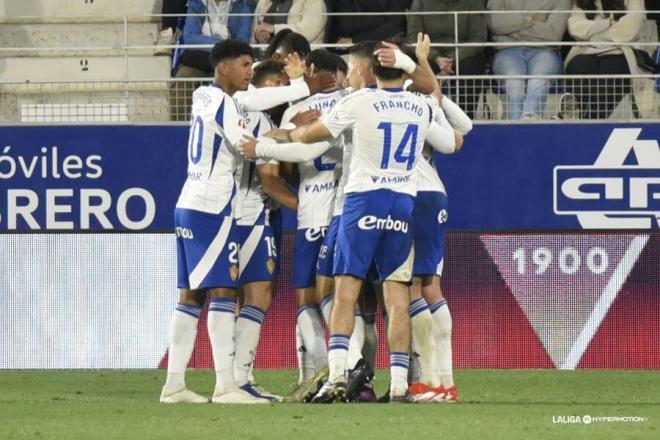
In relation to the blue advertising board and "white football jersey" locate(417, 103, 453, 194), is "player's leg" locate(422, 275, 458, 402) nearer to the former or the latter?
"white football jersey" locate(417, 103, 453, 194)

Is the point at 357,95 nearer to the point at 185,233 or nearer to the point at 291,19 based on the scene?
the point at 185,233

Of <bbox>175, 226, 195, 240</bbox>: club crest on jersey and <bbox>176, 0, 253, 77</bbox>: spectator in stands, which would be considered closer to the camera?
<bbox>175, 226, 195, 240</bbox>: club crest on jersey

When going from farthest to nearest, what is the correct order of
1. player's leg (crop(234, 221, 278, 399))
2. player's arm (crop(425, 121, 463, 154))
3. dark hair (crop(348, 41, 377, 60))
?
player's leg (crop(234, 221, 278, 399)), player's arm (crop(425, 121, 463, 154)), dark hair (crop(348, 41, 377, 60))

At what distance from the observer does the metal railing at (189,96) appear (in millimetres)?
15383

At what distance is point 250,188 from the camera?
10133 millimetres

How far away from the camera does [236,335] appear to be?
1012 centimetres

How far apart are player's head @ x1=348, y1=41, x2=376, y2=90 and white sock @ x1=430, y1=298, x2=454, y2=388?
1.45 m

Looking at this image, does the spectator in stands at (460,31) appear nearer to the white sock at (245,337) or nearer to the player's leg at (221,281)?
the white sock at (245,337)

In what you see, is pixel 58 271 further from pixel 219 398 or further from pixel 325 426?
pixel 325 426

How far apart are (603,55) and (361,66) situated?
6.56m

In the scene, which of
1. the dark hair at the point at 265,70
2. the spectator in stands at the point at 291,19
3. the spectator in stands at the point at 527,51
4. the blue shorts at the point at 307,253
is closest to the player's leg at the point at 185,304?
the blue shorts at the point at 307,253

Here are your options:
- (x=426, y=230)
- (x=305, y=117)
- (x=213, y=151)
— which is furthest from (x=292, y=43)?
(x=426, y=230)

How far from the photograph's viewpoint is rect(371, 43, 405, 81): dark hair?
31.0ft

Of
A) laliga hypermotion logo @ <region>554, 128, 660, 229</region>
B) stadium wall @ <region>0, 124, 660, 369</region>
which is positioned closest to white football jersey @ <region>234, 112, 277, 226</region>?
stadium wall @ <region>0, 124, 660, 369</region>
